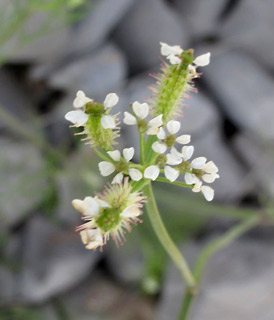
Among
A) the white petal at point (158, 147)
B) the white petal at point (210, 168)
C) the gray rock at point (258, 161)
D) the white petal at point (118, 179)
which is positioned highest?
the gray rock at point (258, 161)

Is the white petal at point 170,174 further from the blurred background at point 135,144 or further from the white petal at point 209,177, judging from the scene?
the blurred background at point 135,144

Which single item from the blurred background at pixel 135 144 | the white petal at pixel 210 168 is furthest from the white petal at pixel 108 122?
the blurred background at pixel 135 144

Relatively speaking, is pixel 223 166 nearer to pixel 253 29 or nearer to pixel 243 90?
pixel 243 90

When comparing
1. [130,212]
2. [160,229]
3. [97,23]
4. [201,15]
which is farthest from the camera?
[201,15]

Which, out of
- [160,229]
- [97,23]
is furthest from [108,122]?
[97,23]

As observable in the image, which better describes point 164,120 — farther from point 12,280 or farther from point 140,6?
point 12,280
